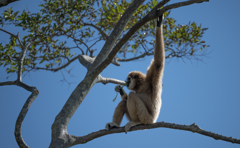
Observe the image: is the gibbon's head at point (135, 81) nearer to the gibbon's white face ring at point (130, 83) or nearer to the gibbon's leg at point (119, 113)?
the gibbon's white face ring at point (130, 83)

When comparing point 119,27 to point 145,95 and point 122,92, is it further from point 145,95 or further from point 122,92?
point 122,92

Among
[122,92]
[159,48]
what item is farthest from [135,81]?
[159,48]

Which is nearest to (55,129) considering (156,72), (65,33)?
(156,72)

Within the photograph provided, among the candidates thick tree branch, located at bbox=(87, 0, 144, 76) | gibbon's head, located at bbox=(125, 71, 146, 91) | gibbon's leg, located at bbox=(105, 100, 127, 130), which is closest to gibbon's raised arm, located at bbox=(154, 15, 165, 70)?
thick tree branch, located at bbox=(87, 0, 144, 76)

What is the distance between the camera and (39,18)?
384 inches

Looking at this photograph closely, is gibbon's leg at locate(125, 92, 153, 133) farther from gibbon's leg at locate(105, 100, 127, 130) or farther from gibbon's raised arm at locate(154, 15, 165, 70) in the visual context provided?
gibbon's raised arm at locate(154, 15, 165, 70)

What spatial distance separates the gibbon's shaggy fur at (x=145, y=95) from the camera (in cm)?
638

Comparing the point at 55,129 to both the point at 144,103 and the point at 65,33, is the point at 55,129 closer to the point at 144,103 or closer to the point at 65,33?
the point at 144,103

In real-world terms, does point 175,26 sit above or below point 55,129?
above

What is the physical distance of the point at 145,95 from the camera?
689 cm

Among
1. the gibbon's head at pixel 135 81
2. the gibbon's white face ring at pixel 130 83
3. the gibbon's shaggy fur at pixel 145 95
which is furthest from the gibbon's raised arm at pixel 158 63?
the gibbon's white face ring at pixel 130 83

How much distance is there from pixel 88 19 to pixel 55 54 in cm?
210

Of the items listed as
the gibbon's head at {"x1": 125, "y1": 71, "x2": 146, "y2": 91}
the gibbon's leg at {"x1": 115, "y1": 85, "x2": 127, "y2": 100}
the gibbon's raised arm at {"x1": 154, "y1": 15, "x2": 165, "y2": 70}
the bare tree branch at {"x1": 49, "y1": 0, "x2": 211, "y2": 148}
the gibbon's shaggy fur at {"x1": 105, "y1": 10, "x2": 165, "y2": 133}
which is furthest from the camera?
the gibbon's leg at {"x1": 115, "y1": 85, "x2": 127, "y2": 100}

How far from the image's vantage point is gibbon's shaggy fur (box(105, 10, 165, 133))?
6.38 m
